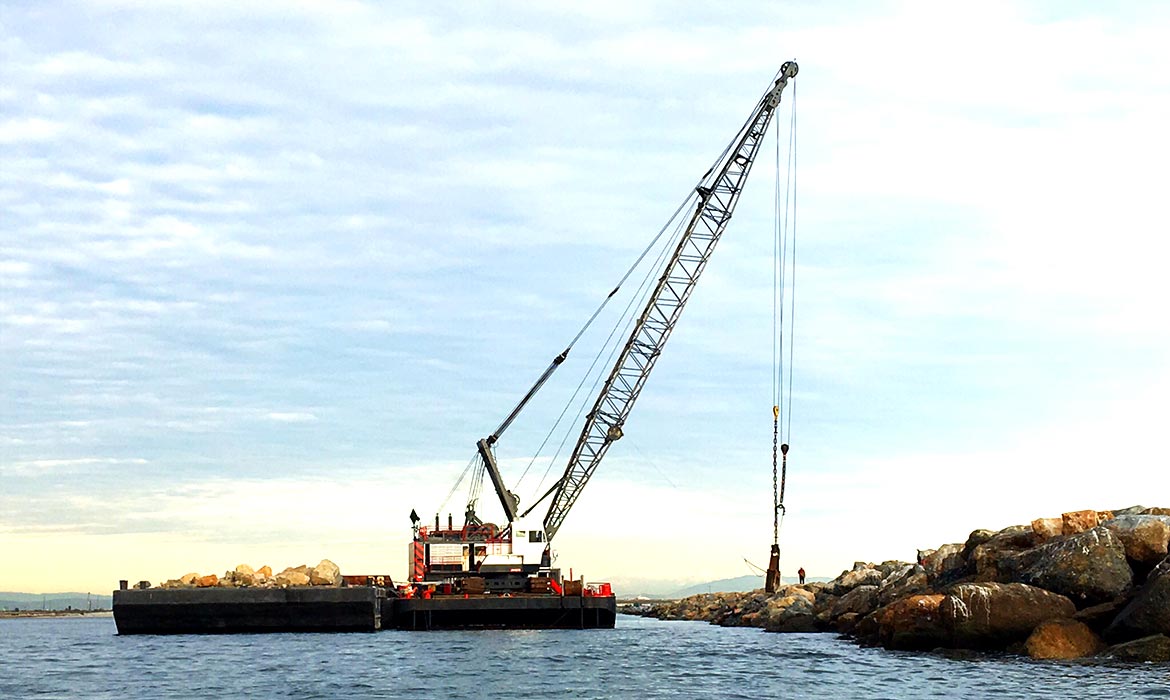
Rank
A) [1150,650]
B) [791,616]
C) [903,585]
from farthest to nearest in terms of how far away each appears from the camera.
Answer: [791,616] < [903,585] < [1150,650]

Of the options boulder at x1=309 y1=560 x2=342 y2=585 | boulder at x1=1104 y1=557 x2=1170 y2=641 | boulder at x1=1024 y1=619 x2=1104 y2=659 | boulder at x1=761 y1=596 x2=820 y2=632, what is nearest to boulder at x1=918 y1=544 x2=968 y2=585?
boulder at x1=761 y1=596 x2=820 y2=632

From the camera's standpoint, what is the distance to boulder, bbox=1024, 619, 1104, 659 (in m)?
48.3

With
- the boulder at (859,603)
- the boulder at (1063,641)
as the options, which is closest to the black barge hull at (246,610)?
the boulder at (859,603)

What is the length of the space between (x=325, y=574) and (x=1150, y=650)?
63.8 m

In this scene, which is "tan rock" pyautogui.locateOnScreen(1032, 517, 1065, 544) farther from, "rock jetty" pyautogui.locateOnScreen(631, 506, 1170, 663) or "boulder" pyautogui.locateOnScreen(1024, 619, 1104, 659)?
"boulder" pyautogui.locateOnScreen(1024, 619, 1104, 659)

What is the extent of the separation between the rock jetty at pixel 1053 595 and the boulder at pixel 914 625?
6 centimetres

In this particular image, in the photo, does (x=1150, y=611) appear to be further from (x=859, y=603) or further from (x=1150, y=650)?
(x=859, y=603)

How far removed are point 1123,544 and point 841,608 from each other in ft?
93.3

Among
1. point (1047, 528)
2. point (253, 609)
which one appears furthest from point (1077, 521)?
point (253, 609)

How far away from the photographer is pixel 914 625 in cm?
5488

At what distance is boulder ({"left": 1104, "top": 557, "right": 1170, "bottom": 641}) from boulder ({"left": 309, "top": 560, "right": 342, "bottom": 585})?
60.9m

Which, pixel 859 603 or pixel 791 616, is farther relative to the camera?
pixel 791 616

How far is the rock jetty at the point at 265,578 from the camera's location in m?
86.3

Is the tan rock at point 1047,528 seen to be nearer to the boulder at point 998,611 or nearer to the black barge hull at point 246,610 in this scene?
the boulder at point 998,611
